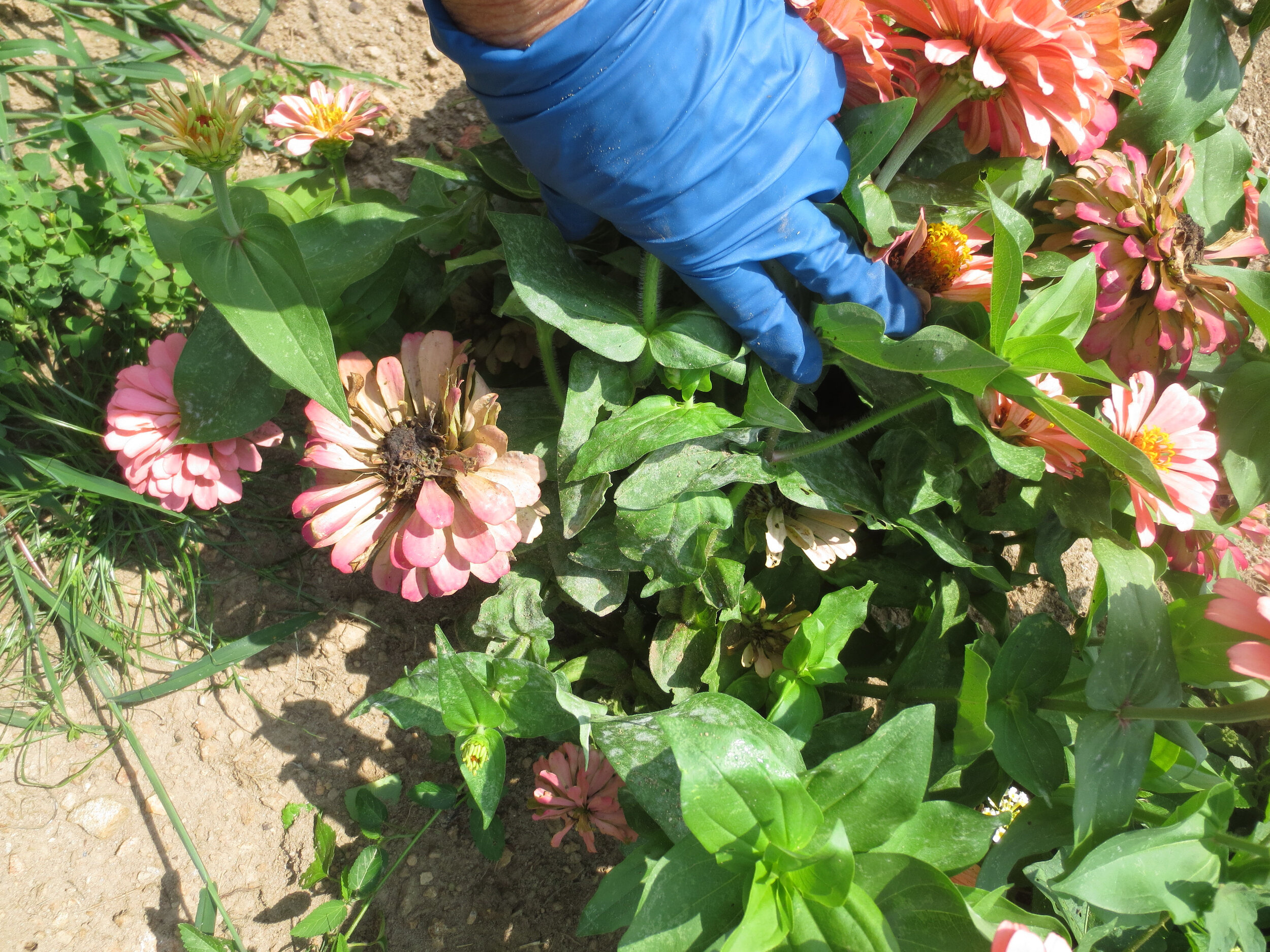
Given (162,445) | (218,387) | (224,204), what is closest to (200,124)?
(224,204)

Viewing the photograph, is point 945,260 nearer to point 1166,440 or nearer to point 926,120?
point 926,120

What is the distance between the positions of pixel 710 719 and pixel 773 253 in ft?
2.33

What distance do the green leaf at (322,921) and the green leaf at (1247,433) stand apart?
1742 mm

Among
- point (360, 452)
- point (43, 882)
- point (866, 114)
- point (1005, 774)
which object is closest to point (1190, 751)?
point (1005, 774)

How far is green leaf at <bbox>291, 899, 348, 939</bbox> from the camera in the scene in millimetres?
1420

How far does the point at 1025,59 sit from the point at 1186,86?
64cm

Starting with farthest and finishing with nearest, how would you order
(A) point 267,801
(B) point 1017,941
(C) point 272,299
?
(A) point 267,801 → (C) point 272,299 → (B) point 1017,941

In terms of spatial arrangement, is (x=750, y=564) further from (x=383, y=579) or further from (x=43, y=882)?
(x=43, y=882)

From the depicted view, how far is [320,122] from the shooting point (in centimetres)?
150

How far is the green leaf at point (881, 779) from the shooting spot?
103cm

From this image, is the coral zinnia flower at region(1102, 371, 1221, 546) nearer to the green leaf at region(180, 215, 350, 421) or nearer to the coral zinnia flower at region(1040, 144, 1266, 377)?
the coral zinnia flower at region(1040, 144, 1266, 377)

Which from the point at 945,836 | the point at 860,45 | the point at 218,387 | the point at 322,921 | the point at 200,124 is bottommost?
the point at 322,921

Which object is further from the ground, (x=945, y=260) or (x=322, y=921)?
(x=945, y=260)

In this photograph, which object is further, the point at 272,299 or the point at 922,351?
the point at 272,299
